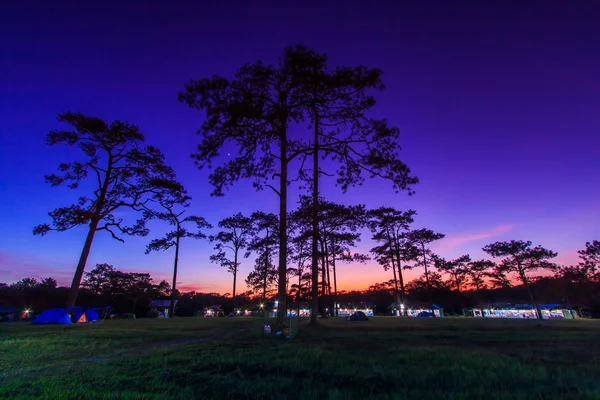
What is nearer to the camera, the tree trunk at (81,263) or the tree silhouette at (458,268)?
the tree trunk at (81,263)

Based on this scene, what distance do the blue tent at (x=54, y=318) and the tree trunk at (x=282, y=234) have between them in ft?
56.8

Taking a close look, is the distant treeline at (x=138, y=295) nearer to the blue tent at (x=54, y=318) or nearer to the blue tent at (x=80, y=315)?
the blue tent at (x=80, y=315)

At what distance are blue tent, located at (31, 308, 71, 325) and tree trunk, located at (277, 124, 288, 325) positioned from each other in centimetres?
1730

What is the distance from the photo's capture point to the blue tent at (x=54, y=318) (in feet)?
64.7

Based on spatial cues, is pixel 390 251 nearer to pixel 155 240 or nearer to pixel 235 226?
pixel 235 226

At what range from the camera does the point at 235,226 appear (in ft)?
138

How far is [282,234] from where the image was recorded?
1370cm

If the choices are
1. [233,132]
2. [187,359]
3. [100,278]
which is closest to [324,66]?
[233,132]

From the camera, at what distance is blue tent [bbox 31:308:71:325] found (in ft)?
64.7

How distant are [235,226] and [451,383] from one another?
40.0 m

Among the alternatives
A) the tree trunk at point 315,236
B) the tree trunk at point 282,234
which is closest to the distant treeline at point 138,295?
the tree trunk at point 315,236

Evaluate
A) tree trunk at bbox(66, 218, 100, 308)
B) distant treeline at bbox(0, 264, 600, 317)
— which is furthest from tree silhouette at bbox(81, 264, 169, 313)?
tree trunk at bbox(66, 218, 100, 308)

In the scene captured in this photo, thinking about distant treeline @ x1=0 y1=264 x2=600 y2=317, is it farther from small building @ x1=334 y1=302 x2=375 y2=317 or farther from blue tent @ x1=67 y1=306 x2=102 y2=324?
blue tent @ x1=67 y1=306 x2=102 y2=324

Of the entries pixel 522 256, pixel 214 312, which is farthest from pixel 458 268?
pixel 214 312
